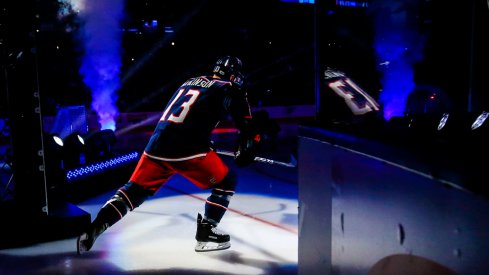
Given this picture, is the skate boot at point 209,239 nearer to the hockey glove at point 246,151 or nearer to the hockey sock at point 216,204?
the hockey sock at point 216,204

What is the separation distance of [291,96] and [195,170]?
1406 centimetres

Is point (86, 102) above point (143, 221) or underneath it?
above

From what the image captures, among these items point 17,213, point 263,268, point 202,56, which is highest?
point 202,56

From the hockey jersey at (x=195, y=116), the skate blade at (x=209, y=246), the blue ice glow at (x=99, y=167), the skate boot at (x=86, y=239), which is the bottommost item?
the skate blade at (x=209, y=246)

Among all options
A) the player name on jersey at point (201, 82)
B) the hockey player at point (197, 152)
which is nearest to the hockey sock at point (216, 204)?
the hockey player at point (197, 152)

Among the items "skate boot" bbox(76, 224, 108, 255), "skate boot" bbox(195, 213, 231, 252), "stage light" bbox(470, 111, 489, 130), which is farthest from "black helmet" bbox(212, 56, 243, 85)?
"stage light" bbox(470, 111, 489, 130)

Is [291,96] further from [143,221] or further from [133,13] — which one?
[143,221]

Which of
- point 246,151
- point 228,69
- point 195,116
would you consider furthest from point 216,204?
point 228,69

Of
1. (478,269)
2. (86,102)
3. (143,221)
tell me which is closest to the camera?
(478,269)

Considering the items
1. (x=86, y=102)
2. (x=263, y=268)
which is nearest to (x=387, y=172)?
(x=263, y=268)

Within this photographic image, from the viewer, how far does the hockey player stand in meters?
4.18

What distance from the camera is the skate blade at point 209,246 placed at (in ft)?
14.5

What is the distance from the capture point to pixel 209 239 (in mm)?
4465

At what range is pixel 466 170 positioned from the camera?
1.26 m
